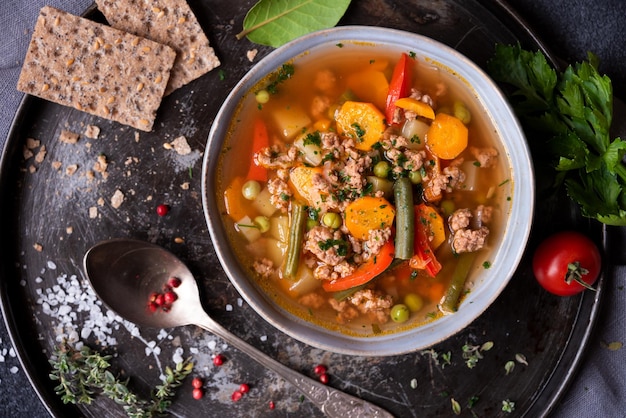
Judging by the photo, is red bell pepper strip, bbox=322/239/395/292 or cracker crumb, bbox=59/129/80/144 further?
cracker crumb, bbox=59/129/80/144

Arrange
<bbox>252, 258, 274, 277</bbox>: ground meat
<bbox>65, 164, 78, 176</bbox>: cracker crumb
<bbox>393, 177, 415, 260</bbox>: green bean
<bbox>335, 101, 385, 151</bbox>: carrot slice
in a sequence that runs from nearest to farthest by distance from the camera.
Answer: <bbox>393, 177, 415, 260</bbox>: green bean → <bbox>335, 101, 385, 151</bbox>: carrot slice → <bbox>252, 258, 274, 277</bbox>: ground meat → <bbox>65, 164, 78, 176</bbox>: cracker crumb

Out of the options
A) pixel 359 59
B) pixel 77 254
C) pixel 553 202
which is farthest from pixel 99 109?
pixel 553 202

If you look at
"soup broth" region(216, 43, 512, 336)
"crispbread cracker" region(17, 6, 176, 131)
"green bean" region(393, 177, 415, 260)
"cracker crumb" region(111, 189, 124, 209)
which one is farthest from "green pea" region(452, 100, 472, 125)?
"cracker crumb" region(111, 189, 124, 209)

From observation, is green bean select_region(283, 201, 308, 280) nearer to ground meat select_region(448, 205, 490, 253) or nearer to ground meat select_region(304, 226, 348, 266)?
ground meat select_region(304, 226, 348, 266)

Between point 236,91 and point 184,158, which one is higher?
point 236,91

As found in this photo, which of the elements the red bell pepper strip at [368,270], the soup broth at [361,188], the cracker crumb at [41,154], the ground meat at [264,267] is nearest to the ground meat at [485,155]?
the soup broth at [361,188]

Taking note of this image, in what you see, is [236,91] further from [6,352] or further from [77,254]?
[6,352]
